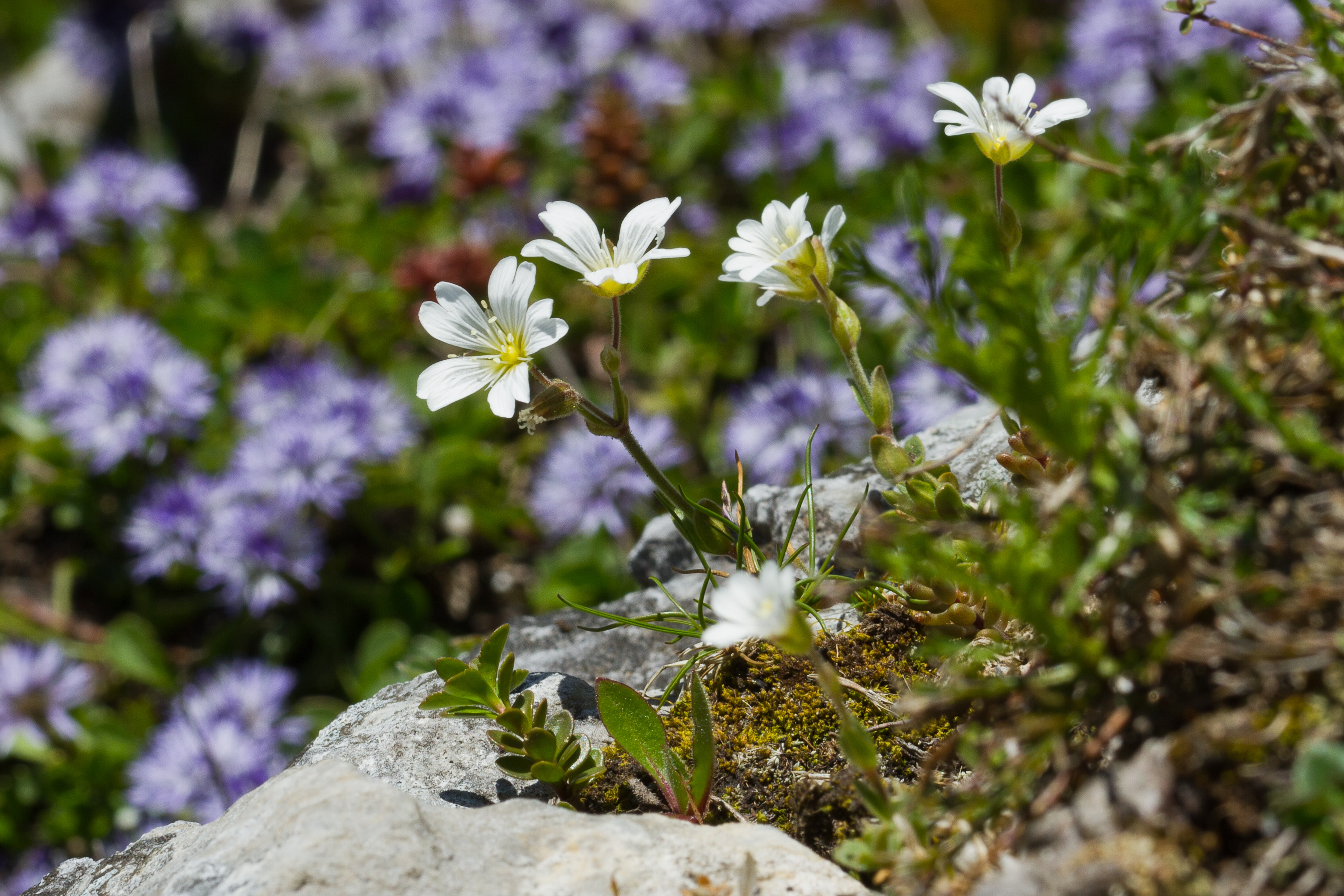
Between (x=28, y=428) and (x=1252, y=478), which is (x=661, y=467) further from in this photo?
(x=28, y=428)

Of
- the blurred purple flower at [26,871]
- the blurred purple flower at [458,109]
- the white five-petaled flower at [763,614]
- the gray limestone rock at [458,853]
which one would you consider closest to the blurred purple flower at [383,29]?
the blurred purple flower at [458,109]

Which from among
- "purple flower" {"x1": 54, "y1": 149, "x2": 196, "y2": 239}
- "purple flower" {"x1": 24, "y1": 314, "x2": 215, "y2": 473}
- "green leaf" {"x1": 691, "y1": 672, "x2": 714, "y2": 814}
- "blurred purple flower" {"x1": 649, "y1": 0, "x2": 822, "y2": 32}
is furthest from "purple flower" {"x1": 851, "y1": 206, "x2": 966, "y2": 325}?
"purple flower" {"x1": 54, "y1": 149, "x2": 196, "y2": 239}

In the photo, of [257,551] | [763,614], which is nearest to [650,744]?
[763,614]

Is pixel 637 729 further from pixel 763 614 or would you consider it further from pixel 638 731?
pixel 763 614

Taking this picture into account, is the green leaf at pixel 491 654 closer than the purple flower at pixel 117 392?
Yes

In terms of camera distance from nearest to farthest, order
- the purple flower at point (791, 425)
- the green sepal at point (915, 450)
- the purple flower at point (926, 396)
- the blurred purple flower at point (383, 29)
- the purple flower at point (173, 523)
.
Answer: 1. the green sepal at point (915, 450)
2. the purple flower at point (926, 396)
3. the purple flower at point (791, 425)
4. the purple flower at point (173, 523)
5. the blurred purple flower at point (383, 29)

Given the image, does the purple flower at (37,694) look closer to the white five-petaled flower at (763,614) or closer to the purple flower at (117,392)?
the purple flower at (117,392)

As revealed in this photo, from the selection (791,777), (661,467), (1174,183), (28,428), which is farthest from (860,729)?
(28,428)
